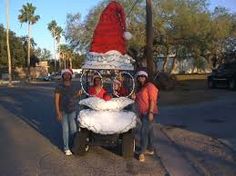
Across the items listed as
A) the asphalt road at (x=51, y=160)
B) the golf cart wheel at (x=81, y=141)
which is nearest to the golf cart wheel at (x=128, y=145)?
the asphalt road at (x=51, y=160)

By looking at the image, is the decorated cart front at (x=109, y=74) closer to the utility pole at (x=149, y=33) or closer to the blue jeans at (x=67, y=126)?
the blue jeans at (x=67, y=126)

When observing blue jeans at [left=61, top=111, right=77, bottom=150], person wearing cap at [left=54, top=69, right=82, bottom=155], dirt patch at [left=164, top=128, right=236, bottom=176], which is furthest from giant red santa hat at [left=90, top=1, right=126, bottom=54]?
dirt patch at [left=164, top=128, right=236, bottom=176]

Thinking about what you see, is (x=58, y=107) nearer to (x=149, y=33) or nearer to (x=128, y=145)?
(x=128, y=145)

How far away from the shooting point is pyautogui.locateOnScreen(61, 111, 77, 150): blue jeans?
11.3 metres

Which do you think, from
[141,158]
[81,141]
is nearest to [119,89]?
[81,141]

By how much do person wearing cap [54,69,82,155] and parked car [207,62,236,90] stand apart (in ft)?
80.8

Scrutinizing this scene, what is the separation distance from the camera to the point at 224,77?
3612cm

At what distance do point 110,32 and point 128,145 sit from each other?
3.15 metres

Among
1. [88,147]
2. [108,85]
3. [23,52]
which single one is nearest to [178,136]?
[108,85]

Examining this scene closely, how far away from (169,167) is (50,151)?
3.13 m

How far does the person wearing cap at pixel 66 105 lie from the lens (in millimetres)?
11383

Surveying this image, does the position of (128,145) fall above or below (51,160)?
above

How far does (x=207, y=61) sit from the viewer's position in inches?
2226

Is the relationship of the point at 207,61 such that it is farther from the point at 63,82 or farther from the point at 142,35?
the point at 63,82
